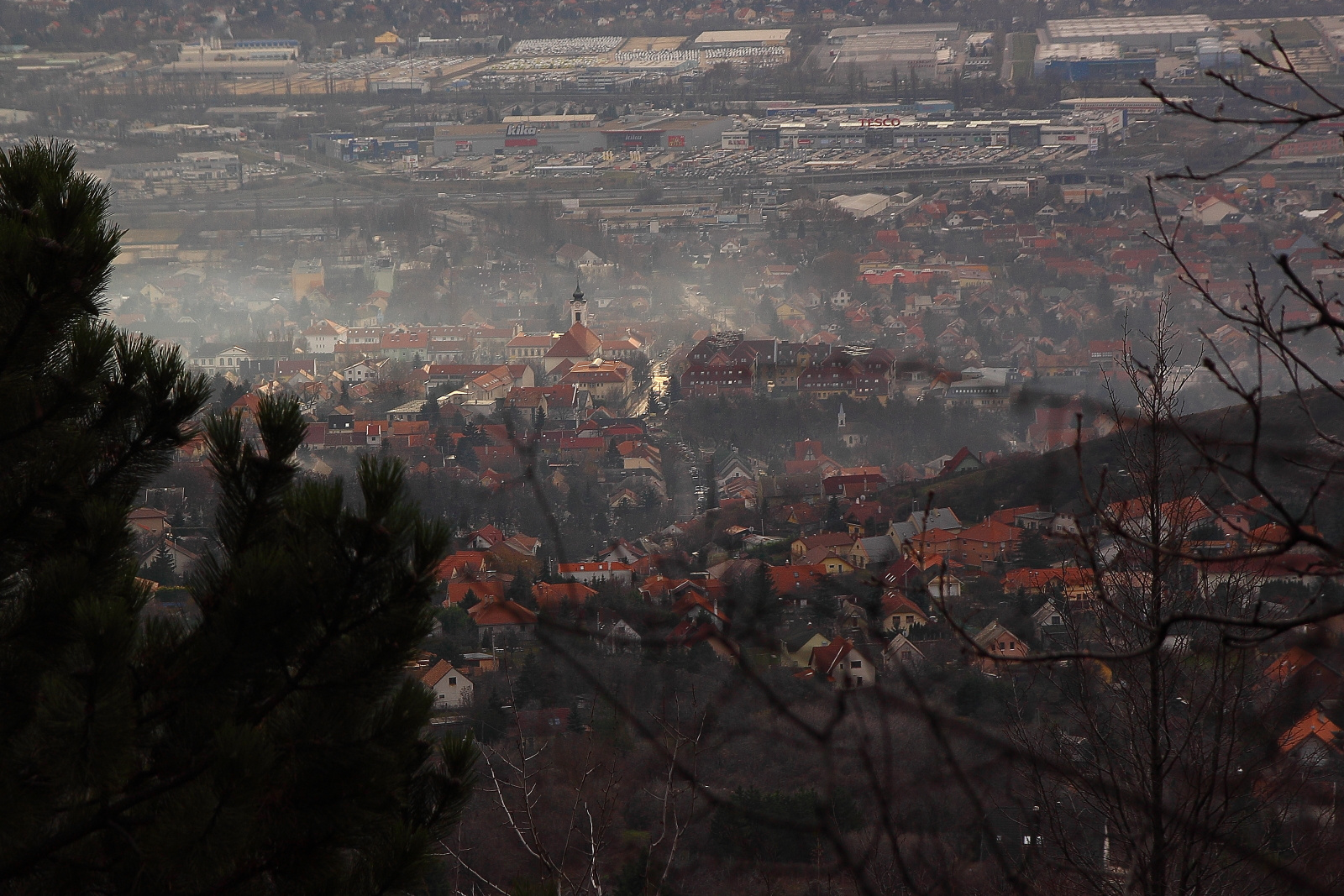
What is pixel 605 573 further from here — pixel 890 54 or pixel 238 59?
pixel 238 59

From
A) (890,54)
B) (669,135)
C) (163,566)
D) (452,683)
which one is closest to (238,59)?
(669,135)

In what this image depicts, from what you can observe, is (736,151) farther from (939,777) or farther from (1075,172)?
(939,777)

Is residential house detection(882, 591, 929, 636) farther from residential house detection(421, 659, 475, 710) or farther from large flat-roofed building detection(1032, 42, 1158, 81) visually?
large flat-roofed building detection(1032, 42, 1158, 81)

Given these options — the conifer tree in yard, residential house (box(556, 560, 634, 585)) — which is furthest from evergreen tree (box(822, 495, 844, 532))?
the conifer tree in yard

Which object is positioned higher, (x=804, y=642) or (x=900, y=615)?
(x=804, y=642)

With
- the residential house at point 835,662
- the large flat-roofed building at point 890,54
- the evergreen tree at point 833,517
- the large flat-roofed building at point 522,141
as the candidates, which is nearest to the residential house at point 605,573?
the evergreen tree at point 833,517

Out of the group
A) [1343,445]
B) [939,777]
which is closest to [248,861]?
[939,777]

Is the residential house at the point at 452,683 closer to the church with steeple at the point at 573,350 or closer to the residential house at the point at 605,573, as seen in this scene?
the residential house at the point at 605,573
